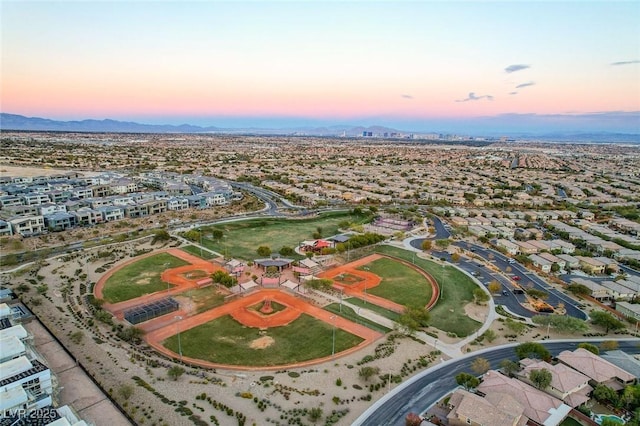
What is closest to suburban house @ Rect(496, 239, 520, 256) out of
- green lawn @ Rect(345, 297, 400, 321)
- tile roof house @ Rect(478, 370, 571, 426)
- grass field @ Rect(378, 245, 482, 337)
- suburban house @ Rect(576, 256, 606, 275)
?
suburban house @ Rect(576, 256, 606, 275)

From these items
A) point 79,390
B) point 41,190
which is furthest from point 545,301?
point 41,190

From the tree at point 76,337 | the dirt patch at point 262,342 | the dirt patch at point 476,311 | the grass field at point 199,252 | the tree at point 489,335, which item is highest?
the grass field at point 199,252

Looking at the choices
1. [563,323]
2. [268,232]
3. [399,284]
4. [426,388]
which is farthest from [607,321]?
[268,232]

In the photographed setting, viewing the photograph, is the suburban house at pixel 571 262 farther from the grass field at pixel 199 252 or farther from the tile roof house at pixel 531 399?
the grass field at pixel 199 252

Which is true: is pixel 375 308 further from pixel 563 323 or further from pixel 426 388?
pixel 563 323

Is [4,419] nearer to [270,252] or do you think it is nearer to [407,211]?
[270,252]

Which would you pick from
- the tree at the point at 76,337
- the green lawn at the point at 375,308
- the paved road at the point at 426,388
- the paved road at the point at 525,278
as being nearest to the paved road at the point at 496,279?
the paved road at the point at 525,278
